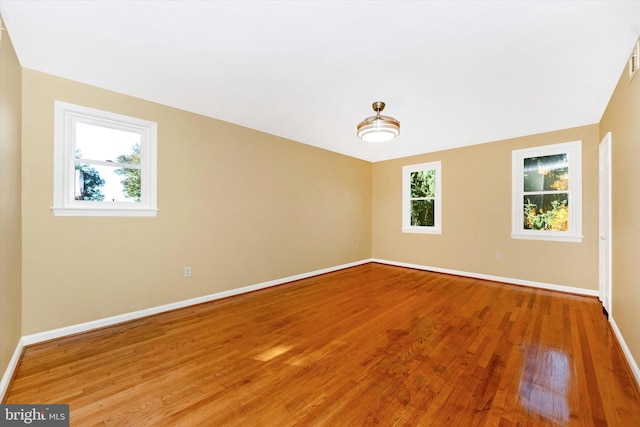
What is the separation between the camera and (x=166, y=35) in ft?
6.48

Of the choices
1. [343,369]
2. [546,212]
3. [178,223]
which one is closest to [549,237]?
[546,212]

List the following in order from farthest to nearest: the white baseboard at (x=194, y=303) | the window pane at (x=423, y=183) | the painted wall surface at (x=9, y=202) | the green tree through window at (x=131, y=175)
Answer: the window pane at (x=423, y=183) < the green tree through window at (x=131, y=175) < the white baseboard at (x=194, y=303) < the painted wall surface at (x=9, y=202)

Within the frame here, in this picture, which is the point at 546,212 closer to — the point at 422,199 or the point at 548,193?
the point at 548,193

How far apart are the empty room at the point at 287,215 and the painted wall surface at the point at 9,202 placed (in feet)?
Result: 0.10

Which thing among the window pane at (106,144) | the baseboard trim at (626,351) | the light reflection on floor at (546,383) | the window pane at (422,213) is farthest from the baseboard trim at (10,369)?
the window pane at (422,213)

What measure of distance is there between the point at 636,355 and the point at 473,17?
271 centimetres

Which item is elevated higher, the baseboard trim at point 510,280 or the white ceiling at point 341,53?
the white ceiling at point 341,53

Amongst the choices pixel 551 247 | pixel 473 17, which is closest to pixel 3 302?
pixel 473 17

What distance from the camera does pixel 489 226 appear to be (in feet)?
15.1

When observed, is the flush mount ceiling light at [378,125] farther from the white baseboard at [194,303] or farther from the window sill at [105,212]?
the white baseboard at [194,303]

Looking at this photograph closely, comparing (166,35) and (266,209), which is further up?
(166,35)

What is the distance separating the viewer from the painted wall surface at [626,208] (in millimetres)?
1984

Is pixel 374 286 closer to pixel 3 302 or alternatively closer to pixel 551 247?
pixel 551 247

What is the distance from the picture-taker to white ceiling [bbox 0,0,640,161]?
173 centimetres
